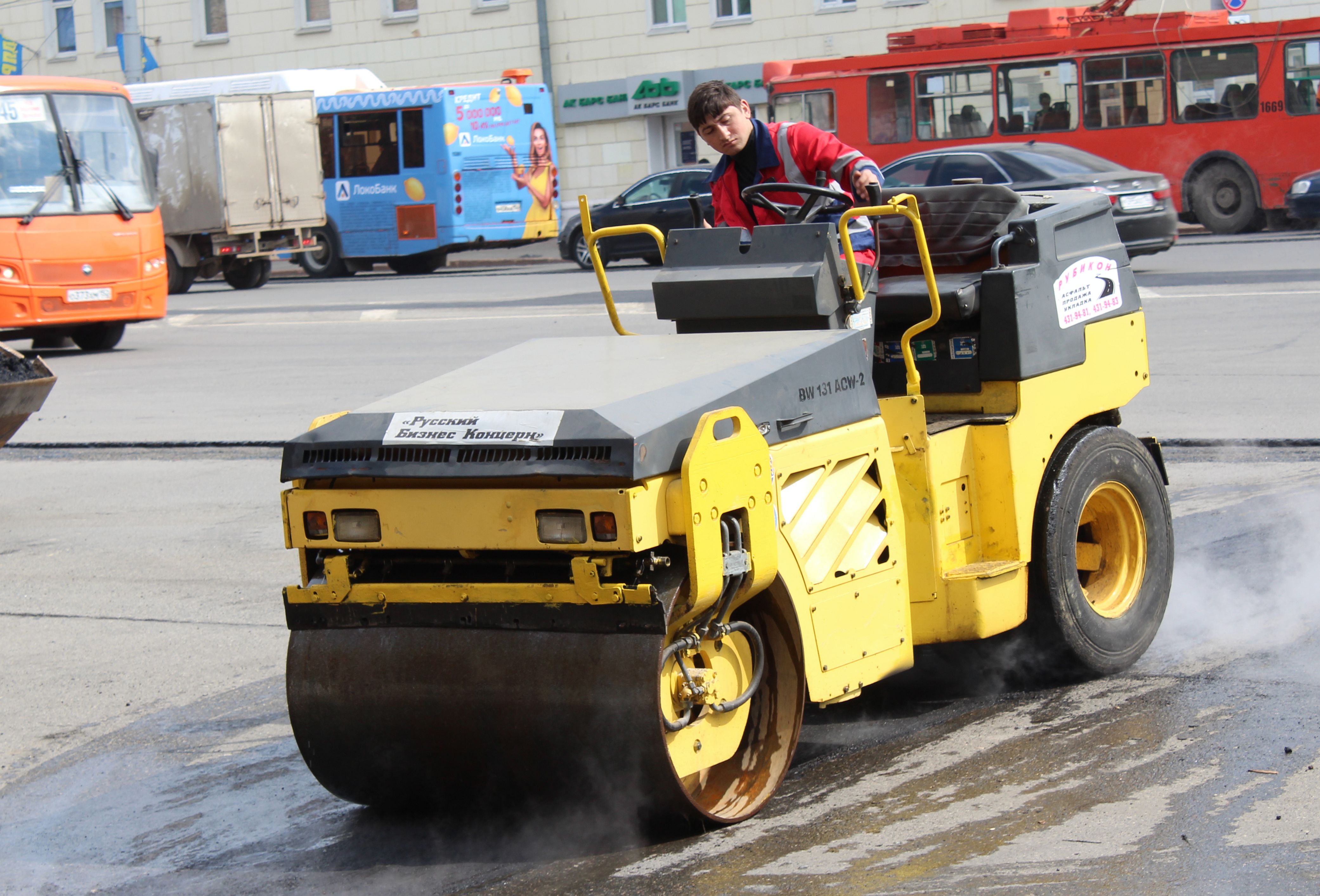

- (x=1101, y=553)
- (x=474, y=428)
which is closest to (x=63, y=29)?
(x=1101, y=553)

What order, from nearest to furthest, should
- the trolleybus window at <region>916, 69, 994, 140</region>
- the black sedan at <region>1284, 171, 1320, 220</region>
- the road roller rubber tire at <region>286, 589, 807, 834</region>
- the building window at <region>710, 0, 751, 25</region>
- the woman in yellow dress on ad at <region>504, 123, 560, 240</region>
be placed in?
1. the road roller rubber tire at <region>286, 589, 807, 834</region>
2. the black sedan at <region>1284, 171, 1320, 220</region>
3. the trolleybus window at <region>916, 69, 994, 140</region>
4. the woman in yellow dress on ad at <region>504, 123, 560, 240</region>
5. the building window at <region>710, 0, 751, 25</region>

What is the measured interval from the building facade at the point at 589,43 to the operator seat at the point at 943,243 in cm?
2616

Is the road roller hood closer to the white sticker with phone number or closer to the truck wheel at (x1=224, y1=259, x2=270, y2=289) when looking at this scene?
the white sticker with phone number

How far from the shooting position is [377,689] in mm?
3912

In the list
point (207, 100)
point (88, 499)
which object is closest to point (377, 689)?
point (88, 499)

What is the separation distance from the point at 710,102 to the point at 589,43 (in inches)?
1221

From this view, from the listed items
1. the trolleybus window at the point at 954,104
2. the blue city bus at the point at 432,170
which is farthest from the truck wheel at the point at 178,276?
the trolleybus window at the point at 954,104

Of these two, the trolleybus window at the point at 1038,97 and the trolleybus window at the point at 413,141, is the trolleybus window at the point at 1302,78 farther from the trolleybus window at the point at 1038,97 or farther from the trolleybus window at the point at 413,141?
the trolleybus window at the point at 413,141

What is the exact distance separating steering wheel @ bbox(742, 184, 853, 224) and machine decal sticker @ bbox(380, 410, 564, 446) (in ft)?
4.04

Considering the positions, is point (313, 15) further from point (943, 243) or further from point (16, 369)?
point (943, 243)

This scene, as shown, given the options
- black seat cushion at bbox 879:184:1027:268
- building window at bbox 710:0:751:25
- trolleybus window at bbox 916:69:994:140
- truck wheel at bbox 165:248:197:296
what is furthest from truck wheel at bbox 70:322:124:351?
building window at bbox 710:0:751:25

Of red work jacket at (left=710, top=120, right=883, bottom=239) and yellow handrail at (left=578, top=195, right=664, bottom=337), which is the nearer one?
yellow handrail at (left=578, top=195, right=664, bottom=337)

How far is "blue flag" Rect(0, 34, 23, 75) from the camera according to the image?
129ft

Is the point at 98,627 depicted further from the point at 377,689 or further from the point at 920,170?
the point at 920,170
